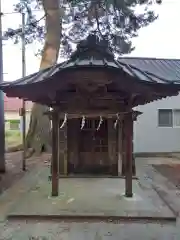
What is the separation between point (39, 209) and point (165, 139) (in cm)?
1243

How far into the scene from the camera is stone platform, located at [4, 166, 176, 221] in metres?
6.86

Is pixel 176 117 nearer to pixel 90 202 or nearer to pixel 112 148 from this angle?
pixel 112 148

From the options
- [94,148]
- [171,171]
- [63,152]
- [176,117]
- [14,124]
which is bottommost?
[171,171]

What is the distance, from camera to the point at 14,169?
545 inches

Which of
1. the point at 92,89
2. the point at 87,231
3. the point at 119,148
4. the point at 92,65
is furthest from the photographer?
the point at 119,148

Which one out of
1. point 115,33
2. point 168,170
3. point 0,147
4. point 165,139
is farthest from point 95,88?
point 115,33

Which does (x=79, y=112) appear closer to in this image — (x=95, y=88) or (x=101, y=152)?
(x=95, y=88)

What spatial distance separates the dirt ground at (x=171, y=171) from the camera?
37.3 ft

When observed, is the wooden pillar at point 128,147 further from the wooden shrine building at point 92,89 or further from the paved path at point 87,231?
the paved path at point 87,231

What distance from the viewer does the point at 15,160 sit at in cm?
1680

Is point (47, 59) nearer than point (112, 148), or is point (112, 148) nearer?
point (112, 148)

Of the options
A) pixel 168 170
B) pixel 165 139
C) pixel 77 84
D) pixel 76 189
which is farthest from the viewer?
pixel 165 139

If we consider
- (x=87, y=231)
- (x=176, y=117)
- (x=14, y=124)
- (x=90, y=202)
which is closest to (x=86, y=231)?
(x=87, y=231)

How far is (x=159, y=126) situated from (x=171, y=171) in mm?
5517
